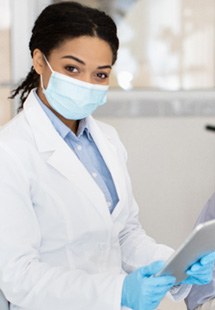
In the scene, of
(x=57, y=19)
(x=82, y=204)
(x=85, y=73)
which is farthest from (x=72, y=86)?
(x=82, y=204)

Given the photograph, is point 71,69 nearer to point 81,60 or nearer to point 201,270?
point 81,60

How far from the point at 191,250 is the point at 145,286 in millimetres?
124

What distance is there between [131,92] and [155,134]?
248 millimetres

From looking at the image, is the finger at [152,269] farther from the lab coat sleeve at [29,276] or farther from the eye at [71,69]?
the eye at [71,69]

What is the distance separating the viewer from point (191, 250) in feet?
4.14

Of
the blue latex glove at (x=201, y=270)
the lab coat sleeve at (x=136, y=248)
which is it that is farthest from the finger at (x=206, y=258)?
the lab coat sleeve at (x=136, y=248)

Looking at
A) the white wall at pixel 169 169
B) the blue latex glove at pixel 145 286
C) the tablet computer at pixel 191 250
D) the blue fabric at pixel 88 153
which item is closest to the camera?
the tablet computer at pixel 191 250

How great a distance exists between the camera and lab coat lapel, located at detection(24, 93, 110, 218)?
4.80ft

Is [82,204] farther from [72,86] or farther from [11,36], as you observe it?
[11,36]

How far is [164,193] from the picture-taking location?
3326mm

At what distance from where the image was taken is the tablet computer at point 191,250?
1190 mm

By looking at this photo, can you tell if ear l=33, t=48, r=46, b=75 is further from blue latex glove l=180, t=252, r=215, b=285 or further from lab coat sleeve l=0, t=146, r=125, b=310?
blue latex glove l=180, t=252, r=215, b=285

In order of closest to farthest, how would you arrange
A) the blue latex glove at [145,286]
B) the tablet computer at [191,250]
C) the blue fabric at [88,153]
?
1. the tablet computer at [191,250]
2. the blue latex glove at [145,286]
3. the blue fabric at [88,153]

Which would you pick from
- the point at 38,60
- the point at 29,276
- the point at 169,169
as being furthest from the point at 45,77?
the point at 169,169
